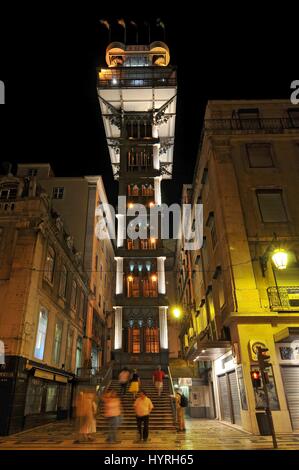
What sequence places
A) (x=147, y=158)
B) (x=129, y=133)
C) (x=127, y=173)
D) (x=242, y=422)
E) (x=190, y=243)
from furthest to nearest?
1. (x=129, y=133)
2. (x=147, y=158)
3. (x=127, y=173)
4. (x=190, y=243)
5. (x=242, y=422)

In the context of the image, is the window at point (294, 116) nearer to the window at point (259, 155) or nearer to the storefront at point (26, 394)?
the window at point (259, 155)

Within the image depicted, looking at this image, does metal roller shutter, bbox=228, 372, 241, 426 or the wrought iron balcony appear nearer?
metal roller shutter, bbox=228, 372, 241, 426

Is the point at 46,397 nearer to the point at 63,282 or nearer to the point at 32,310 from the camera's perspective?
the point at 32,310

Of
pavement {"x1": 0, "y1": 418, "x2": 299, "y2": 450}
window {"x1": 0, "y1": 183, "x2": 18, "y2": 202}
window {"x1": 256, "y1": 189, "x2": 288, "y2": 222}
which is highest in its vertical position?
window {"x1": 0, "y1": 183, "x2": 18, "y2": 202}

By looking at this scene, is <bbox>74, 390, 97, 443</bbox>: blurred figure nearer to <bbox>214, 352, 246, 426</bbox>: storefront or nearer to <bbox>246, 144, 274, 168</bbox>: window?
<bbox>214, 352, 246, 426</bbox>: storefront

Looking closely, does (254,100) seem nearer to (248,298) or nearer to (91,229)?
(248,298)

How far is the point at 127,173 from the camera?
35.2 m

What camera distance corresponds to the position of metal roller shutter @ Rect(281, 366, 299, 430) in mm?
12789

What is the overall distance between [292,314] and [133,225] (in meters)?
20.6

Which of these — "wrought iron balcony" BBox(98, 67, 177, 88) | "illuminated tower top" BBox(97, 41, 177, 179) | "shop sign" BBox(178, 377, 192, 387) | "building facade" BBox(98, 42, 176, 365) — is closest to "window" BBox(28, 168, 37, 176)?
"building facade" BBox(98, 42, 176, 365)

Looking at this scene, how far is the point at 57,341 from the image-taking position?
20.4 metres

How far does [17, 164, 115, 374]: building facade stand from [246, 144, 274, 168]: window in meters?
18.7

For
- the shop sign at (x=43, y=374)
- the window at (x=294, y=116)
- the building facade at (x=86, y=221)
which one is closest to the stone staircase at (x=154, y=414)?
the shop sign at (x=43, y=374)

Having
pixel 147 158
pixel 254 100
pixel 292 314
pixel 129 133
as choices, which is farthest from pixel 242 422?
pixel 129 133
